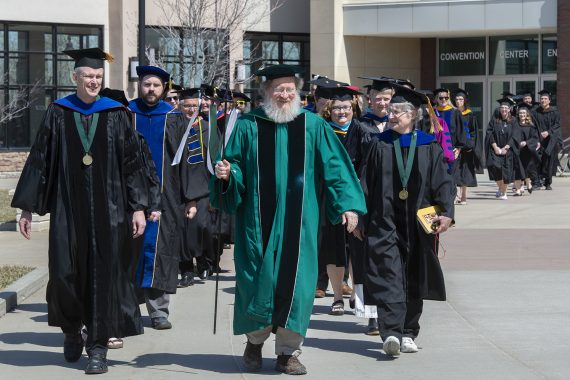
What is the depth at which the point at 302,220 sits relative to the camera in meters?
7.82

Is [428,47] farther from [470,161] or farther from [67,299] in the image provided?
A: [67,299]

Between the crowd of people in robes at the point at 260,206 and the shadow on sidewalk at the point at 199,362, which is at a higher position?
the crowd of people in robes at the point at 260,206

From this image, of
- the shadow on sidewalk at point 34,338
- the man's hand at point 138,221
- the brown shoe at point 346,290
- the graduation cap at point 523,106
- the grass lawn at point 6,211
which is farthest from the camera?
the graduation cap at point 523,106

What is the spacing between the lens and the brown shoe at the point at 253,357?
26.0 ft

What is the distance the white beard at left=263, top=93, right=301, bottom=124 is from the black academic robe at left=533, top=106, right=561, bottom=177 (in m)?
17.7

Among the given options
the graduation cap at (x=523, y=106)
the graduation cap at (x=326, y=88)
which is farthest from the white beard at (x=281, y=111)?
the graduation cap at (x=523, y=106)

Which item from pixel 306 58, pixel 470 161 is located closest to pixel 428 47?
pixel 306 58

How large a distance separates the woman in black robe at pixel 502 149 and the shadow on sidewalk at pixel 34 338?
14304 mm

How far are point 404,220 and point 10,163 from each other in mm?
24933

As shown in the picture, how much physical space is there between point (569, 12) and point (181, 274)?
22300mm

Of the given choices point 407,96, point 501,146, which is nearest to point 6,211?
point 501,146

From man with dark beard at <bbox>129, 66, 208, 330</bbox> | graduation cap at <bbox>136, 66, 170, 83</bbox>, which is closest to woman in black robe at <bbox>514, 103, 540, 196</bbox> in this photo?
man with dark beard at <bbox>129, 66, 208, 330</bbox>

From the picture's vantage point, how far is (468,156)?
21.5 metres

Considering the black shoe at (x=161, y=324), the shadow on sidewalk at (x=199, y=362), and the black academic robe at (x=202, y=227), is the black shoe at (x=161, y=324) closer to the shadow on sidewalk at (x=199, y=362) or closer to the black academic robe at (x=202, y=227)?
the shadow on sidewalk at (x=199, y=362)
